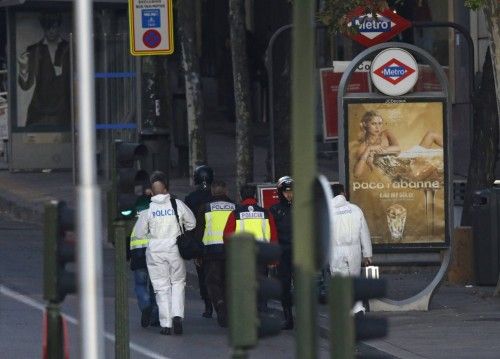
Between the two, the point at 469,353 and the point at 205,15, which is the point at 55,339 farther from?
the point at 205,15

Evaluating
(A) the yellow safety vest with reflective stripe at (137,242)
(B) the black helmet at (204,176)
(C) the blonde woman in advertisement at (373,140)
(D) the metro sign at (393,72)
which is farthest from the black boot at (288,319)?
(D) the metro sign at (393,72)

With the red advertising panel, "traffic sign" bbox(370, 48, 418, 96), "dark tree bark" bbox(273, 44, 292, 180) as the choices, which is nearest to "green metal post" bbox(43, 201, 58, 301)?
"traffic sign" bbox(370, 48, 418, 96)

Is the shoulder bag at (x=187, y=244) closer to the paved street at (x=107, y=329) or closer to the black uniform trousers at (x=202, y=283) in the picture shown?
the paved street at (x=107, y=329)

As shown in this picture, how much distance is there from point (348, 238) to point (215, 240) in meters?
1.35

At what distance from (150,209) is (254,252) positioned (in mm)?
8170

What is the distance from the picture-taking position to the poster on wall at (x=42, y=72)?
28625 millimetres

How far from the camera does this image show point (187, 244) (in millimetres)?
14578

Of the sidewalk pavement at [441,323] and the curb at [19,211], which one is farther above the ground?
the curb at [19,211]

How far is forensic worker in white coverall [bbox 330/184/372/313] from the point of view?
14.5 m

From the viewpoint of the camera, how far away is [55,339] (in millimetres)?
7988

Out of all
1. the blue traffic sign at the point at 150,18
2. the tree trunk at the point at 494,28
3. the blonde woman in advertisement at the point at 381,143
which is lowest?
the blonde woman in advertisement at the point at 381,143

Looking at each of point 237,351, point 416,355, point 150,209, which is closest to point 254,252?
point 237,351

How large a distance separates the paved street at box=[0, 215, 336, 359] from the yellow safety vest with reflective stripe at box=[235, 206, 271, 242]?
3.41 feet

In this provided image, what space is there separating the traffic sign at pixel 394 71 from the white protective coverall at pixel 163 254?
263cm
